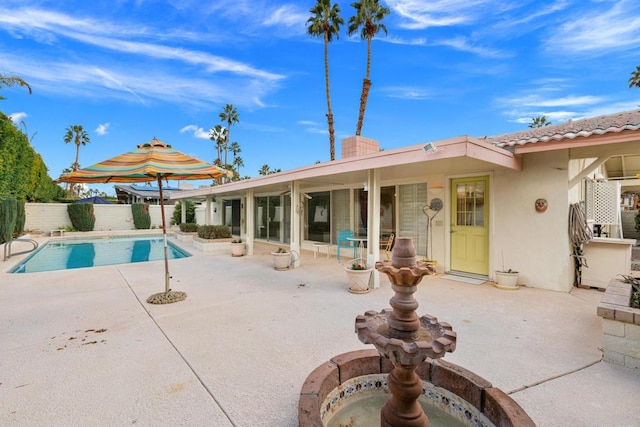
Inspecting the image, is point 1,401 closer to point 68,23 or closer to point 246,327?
point 246,327

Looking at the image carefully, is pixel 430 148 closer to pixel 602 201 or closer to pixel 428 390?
pixel 428 390

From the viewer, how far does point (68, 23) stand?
9414 millimetres

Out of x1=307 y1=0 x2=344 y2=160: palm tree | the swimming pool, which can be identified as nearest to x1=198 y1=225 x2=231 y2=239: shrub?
the swimming pool

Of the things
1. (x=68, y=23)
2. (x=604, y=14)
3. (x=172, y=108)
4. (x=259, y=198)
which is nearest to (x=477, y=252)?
(x=604, y=14)

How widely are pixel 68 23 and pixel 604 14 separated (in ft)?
51.0

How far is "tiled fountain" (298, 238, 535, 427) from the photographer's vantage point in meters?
1.68

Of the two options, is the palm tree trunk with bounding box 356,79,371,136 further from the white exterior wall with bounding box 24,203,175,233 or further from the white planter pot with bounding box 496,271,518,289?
the white exterior wall with bounding box 24,203,175,233

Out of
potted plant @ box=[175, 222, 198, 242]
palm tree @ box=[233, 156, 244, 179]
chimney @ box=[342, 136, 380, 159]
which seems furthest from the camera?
palm tree @ box=[233, 156, 244, 179]

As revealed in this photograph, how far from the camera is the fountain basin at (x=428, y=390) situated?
1763 millimetres

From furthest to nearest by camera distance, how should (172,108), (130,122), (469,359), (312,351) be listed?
(130,122)
(172,108)
(312,351)
(469,359)

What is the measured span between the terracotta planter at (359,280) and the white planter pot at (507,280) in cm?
262

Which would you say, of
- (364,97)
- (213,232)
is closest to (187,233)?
(213,232)

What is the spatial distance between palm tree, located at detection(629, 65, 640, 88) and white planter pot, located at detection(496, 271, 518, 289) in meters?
19.8

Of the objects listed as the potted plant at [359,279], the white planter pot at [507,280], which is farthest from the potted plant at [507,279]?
the potted plant at [359,279]
